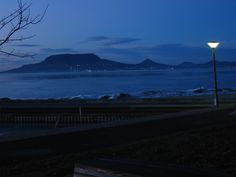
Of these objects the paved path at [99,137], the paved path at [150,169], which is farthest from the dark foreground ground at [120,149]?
the paved path at [150,169]

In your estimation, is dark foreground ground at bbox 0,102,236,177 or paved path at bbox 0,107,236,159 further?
paved path at bbox 0,107,236,159

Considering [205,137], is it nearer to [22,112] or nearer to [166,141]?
[166,141]

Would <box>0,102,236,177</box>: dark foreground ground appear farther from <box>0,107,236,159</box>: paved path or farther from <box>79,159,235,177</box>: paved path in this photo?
<box>79,159,235,177</box>: paved path

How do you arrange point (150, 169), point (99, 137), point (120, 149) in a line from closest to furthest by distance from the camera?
point (150, 169), point (120, 149), point (99, 137)

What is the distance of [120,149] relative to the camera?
11.7 meters

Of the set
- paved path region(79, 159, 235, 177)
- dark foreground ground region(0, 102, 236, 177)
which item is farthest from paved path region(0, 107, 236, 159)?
paved path region(79, 159, 235, 177)

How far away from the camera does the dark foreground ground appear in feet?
30.9

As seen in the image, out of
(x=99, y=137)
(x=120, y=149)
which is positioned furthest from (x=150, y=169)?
(x=99, y=137)

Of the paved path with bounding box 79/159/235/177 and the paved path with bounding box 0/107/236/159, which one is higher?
the paved path with bounding box 79/159/235/177

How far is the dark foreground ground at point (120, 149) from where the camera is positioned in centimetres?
942

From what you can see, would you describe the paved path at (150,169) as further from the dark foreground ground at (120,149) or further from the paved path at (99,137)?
the paved path at (99,137)

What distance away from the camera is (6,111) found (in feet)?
119

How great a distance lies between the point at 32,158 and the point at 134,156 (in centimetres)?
223

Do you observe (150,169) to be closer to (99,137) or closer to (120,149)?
(120,149)
